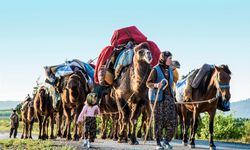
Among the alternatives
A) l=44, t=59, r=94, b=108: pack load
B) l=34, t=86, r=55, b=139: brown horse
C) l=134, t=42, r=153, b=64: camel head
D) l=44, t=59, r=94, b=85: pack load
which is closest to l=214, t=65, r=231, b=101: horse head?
l=134, t=42, r=153, b=64: camel head

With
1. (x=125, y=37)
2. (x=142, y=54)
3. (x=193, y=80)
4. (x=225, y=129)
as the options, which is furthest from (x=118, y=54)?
(x=225, y=129)

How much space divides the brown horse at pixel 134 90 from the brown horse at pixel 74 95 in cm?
201

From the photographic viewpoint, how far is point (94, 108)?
52.5 feet

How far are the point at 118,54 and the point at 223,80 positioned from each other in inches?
208

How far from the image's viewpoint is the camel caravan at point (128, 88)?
16297 mm

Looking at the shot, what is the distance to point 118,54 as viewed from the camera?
19531 millimetres

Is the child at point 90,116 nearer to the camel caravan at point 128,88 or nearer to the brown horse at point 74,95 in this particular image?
the camel caravan at point 128,88

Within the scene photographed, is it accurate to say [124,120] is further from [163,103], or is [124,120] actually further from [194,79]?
[163,103]

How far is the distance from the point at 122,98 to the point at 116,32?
3.54m

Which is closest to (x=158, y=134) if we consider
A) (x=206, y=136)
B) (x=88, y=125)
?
(x=88, y=125)

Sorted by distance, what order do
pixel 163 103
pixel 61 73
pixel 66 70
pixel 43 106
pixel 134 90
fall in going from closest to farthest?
pixel 163 103 → pixel 134 90 → pixel 66 70 → pixel 61 73 → pixel 43 106

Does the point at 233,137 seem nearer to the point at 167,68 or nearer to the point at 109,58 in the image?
the point at 109,58

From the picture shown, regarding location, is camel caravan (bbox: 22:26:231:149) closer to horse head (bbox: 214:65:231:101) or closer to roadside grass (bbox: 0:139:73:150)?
horse head (bbox: 214:65:231:101)

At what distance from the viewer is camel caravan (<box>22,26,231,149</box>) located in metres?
Result: 16.3
